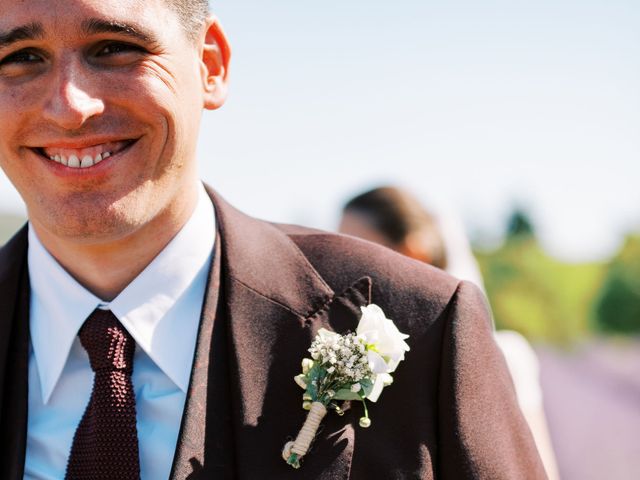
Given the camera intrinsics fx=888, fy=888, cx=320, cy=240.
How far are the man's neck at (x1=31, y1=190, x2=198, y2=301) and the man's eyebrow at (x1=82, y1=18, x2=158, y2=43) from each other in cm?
63

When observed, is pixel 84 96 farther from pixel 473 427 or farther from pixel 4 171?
pixel 473 427

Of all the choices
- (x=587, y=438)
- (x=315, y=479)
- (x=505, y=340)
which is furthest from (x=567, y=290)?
(x=315, y=479)

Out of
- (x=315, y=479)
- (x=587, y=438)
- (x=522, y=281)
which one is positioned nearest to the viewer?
(x=315, y=479)

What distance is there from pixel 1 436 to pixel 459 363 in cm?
157

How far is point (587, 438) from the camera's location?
16.0 m

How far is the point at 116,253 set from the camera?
3.22 meters

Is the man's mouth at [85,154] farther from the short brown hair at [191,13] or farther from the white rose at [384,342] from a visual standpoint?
the white rose at [384,342]

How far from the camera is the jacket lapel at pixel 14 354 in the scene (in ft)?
9.86

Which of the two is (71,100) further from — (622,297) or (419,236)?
(622,297)

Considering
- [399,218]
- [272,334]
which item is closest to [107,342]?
[272,334]

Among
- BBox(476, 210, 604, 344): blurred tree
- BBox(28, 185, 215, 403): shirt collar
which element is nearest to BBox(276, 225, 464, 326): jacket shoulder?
BBox(28, 185, 215, 403): shirt collar

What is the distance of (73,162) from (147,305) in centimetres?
59

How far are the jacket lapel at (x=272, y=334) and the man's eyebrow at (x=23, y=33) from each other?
0.96 metres

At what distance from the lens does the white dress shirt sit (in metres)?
3.06
